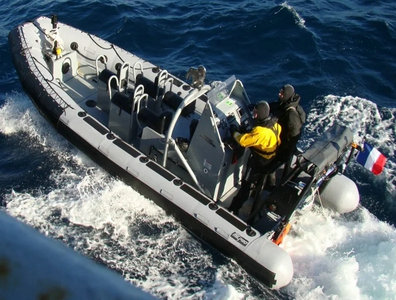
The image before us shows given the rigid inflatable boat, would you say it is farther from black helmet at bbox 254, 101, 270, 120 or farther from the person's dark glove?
black helmet at bbox 254, 101, 270, 120

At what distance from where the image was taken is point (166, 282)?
6.44 m

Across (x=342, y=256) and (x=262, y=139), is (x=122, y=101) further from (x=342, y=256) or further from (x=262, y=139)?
(x=342, y=256)

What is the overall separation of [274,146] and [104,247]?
2966 mm

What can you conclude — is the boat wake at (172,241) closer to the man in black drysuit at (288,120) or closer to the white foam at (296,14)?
the man in black drysuit at (288,120)

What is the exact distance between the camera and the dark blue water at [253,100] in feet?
21.5

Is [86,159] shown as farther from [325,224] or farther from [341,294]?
[341,294]

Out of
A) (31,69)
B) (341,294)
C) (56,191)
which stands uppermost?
(31,69)

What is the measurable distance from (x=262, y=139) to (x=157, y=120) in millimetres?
1966

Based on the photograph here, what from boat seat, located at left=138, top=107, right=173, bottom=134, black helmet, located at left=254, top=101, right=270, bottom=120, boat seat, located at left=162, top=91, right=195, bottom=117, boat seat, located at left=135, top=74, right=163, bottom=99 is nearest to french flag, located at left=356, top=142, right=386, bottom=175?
black helmet, located at left=254, top=101, right=270, bottom=120

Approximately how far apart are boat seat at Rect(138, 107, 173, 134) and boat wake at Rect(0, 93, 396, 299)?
3.74 ft

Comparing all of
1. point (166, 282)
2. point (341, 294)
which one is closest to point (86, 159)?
point (166, 282)

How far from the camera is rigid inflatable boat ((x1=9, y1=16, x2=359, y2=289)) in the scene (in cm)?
631

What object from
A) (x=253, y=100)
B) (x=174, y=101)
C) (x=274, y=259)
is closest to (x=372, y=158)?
(x=274, y=259)

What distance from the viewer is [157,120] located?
24.1 ft
